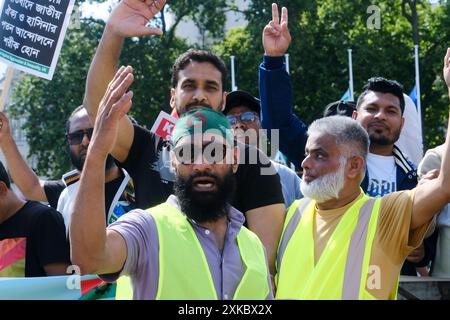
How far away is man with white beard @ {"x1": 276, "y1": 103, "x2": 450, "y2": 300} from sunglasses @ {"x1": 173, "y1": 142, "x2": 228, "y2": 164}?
0.79m

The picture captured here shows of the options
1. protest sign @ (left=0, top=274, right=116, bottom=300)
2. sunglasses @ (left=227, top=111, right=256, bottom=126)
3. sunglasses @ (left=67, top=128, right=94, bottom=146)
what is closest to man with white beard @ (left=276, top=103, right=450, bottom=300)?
protest sign @ (left=0, top=274, right=116, bottom=300)

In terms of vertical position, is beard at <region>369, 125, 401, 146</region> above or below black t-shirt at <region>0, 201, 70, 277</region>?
above

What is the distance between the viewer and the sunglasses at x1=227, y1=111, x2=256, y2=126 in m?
5.14

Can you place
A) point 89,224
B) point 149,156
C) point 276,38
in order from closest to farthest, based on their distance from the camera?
1. point 89,224
2. point 149,156
3. point 276,38

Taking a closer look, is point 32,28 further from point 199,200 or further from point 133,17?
point 199,200

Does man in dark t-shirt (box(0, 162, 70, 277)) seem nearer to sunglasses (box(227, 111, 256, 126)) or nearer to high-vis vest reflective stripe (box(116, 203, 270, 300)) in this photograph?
high-vis vest reflective stripe (box(116, 203, 270, 300))

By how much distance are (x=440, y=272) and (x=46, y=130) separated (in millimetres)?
21967

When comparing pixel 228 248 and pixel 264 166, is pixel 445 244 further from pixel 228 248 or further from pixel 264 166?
pixel 228 248

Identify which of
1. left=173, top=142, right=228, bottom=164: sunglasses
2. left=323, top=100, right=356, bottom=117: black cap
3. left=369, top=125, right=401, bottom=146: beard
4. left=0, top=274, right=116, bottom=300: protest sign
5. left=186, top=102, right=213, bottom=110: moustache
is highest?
left=323, top=100, right=356, bottom=117: black cap

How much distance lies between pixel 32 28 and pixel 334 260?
2653 mm

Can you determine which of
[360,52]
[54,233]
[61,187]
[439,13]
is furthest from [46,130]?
[54,233]

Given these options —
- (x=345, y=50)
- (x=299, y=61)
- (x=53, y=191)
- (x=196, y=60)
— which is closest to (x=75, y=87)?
(x=299, y=61)

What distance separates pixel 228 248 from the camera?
2.97m

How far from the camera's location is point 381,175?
→ 468cm
